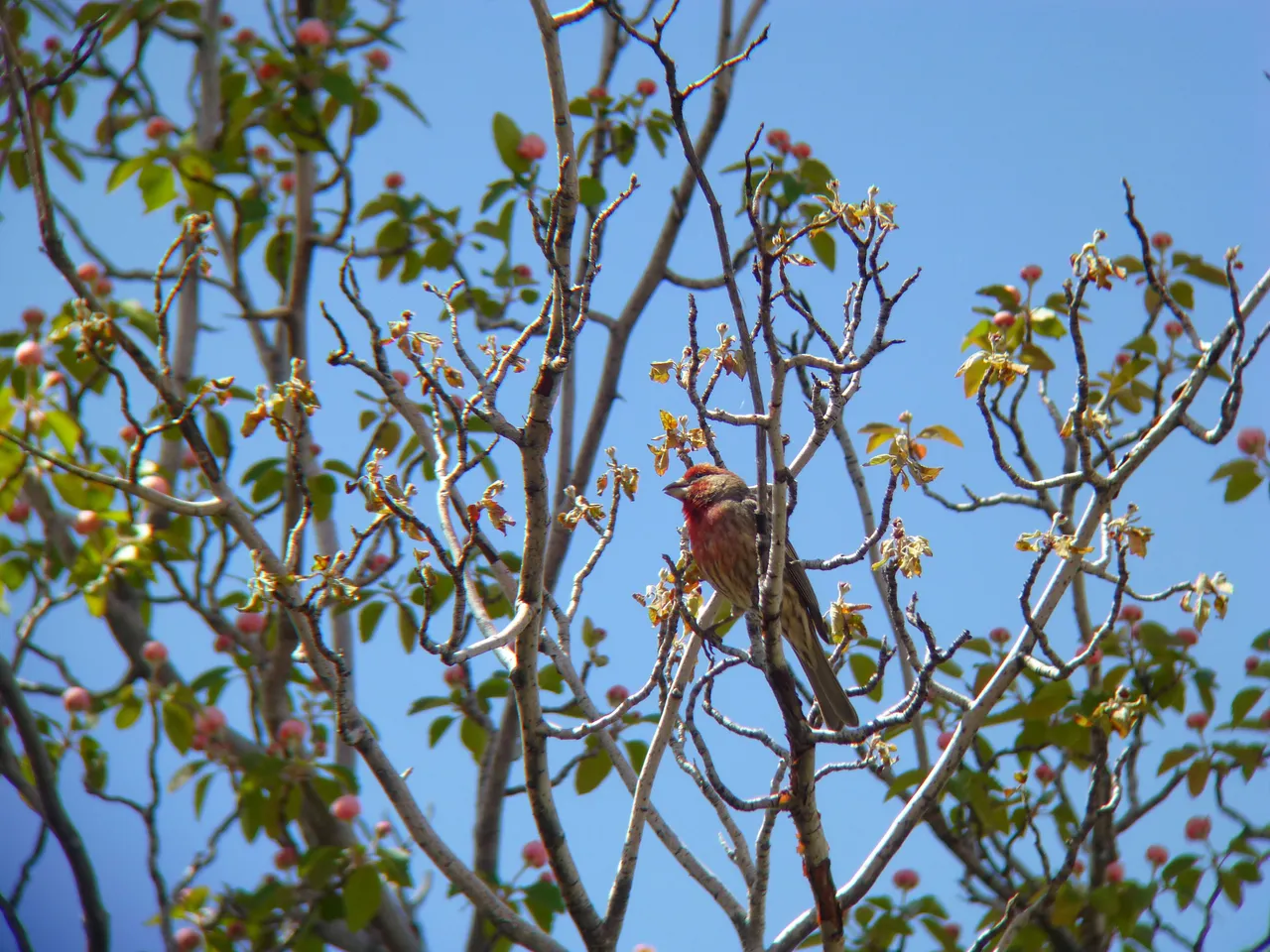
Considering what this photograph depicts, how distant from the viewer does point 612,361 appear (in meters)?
7.36

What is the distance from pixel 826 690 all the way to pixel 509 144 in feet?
9.97

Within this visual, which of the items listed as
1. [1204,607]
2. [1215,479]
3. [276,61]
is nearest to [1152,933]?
[1215,479]

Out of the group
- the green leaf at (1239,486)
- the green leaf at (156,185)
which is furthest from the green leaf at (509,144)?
the green leaf at (1239,486)

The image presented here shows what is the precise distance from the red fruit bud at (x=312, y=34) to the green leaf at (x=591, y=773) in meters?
3.90

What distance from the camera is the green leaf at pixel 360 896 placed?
16.0 ft

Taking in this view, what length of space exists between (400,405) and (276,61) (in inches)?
128

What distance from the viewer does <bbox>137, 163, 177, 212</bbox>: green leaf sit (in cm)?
546

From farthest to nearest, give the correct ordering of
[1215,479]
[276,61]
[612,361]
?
[612,361], [276,61], [1215,479]

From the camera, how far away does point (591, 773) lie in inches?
216

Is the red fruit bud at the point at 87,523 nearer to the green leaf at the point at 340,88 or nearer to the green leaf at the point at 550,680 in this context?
the green leaf at the point at 550,680

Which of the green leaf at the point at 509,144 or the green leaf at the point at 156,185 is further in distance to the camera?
the green leaf at the point at 509,144

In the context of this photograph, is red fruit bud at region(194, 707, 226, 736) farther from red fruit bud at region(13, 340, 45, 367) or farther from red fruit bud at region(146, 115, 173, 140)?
red fruit bud at region(146, 115, 173, 140)

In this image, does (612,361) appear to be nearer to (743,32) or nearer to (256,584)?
(743,32)

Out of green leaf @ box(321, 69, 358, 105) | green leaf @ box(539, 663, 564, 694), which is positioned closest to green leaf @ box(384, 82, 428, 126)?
green leaf @ box(321, 69, 358, 105)
